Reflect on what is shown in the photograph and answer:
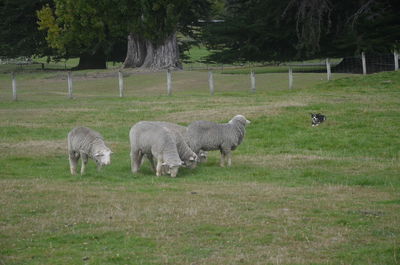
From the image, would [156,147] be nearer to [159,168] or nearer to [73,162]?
[159,168]

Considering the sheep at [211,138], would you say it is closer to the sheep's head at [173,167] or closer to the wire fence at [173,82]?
the sheep's head at [173,167]

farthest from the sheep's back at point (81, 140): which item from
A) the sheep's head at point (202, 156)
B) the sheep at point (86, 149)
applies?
the sheep's head at point (202, 156)

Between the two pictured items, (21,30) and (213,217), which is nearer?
(213,217)

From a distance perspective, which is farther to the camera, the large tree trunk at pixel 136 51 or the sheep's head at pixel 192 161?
the large tree trunk at pixel 136 51

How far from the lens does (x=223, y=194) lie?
42.6ft

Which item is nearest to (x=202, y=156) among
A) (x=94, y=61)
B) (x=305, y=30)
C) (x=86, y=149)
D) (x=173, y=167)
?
(x=173, y=167)

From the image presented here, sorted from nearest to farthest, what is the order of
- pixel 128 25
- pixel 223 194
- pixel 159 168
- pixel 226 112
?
pixel 223 194 → pixel 159 168 → pixel 226 112 → pixel 128 25

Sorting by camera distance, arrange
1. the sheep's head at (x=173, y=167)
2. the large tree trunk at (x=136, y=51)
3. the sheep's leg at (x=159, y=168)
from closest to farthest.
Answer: the sheep's head at (x=173, y=167)
the sheep's leg at (x=159, y=168)
the large tree trunk at (x=136, y=51)

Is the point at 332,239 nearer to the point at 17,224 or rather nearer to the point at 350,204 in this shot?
the point at 350,204

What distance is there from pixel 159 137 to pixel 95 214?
15.8 feet

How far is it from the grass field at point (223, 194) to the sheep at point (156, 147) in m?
0.34

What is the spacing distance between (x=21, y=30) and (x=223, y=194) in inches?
2017

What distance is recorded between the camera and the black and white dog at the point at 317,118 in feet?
74.4

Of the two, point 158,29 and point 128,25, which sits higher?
point 128,25
